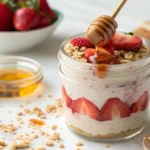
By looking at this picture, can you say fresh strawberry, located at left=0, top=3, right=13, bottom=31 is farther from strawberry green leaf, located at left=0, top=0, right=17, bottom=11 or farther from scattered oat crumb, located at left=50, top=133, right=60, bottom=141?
scattered oat crumb, located at left=50, top=133, right=60, bottom=141

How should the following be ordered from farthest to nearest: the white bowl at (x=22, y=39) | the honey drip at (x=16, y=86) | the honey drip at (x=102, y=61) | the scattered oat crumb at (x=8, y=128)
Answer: the white bowl at (x=22, y=39) < the honey drip at (x=16, y=86) < the scattered oat crumb at (x=8, y=128) < the honey drip at (x=102, y=61)

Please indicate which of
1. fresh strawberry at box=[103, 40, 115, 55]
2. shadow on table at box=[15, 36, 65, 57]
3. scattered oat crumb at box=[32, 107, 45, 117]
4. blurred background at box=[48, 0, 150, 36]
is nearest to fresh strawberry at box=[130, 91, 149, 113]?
fresh strawberry at box=[103, 40, 115, 55]

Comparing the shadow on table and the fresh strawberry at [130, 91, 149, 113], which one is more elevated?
the fresh strawberry at [130, 91, 149, 113]

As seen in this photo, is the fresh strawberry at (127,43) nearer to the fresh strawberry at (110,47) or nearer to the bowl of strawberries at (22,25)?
the fresh strawberry at (110,47)

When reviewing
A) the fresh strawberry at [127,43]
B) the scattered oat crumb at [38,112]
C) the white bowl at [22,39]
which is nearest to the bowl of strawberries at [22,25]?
the white bowl at [22,39]

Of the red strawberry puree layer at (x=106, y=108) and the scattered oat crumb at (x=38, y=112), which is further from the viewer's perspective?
the scattered oat crumb at (x=38, y=112)

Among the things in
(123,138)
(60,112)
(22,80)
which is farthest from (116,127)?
(22,80)
